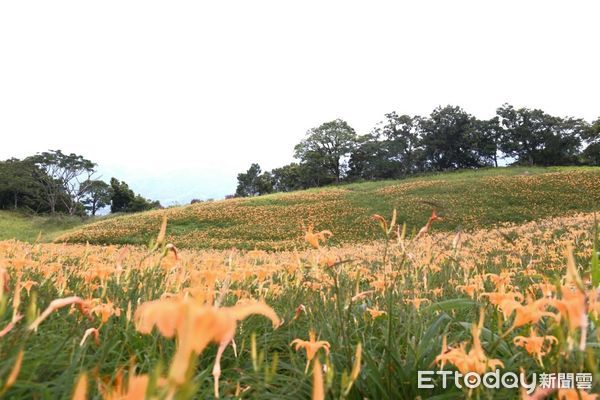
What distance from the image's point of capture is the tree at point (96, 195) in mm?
51797

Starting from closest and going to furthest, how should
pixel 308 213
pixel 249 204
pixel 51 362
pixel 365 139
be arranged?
pixel 51 362
pixel 308 213
pixel 249 204
pixel 365 139

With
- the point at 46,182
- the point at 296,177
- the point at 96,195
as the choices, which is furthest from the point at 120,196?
the point at 296,177

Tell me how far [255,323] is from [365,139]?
5595 cm

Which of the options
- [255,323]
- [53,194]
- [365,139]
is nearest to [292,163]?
[365,139]

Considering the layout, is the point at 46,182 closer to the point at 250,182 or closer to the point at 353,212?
the point at 250,182

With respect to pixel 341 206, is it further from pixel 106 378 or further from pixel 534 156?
pixel 534 156

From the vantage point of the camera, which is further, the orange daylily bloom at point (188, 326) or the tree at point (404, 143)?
the tree at point (404, 143)

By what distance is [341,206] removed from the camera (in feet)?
85.4

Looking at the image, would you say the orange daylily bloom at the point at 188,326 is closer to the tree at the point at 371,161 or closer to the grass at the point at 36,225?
the grass at the point at 36,225

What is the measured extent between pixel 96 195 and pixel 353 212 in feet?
132

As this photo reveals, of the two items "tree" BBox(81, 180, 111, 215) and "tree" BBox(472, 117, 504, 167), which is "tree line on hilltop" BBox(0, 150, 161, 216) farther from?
"tree" BBox(472, 117, 504, 167)

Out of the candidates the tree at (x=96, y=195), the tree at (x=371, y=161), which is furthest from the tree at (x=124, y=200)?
the tree at (x=371, y=161)

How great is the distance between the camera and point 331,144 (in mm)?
57250

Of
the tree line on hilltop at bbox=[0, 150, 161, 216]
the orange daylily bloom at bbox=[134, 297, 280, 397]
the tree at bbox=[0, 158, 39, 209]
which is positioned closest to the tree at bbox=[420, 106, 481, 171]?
the tree line on hilltop at bbox=[0, 150, 161, 216]
